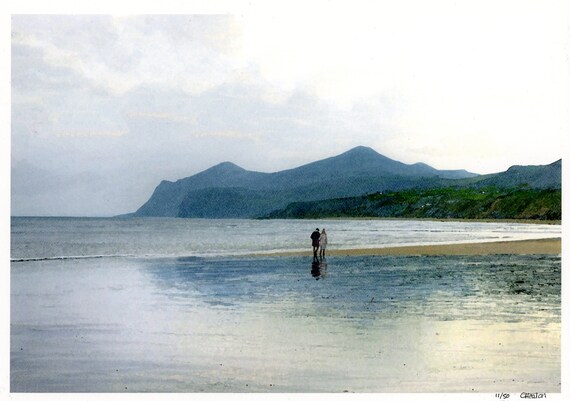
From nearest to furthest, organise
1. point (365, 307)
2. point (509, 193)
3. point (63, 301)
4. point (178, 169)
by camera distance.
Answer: point (365, 307) < point (63, 301) < point (178, 169) < point (509, 193)

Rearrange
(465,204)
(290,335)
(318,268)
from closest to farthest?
(290,335) → (318,268) → (465,204)

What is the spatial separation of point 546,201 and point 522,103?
8910 centimetres

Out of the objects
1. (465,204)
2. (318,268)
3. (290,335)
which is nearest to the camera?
(290,335)

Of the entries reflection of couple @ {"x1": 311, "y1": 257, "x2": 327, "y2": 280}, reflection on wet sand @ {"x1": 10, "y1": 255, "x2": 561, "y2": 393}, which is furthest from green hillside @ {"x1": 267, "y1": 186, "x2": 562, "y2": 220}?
reflection on wet sand @ {"x1": 10, "y1": 255, "x2": 561, "y2": 393}

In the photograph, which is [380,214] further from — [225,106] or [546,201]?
[225,106]

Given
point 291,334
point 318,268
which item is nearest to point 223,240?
point 318,268

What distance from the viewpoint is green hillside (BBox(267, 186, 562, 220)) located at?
107625 mm

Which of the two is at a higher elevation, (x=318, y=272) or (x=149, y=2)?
(x=149, y=2)

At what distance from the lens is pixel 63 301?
20.8m

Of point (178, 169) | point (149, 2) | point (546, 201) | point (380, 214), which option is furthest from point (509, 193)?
point (149, 2)

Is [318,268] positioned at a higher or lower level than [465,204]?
lower

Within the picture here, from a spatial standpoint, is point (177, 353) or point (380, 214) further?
point (380, 214)

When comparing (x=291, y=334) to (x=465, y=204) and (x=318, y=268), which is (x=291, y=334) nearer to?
(x=318, y=268)

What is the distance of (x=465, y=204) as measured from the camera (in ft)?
500
